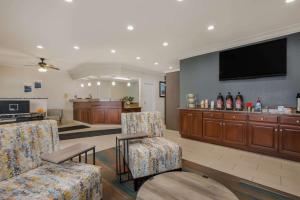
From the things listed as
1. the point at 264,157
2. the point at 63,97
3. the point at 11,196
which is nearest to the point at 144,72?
the point at 63,97

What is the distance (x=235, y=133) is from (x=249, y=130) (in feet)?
1.05

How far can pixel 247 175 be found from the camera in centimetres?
259

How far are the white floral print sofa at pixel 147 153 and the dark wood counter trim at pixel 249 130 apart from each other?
1944 mm

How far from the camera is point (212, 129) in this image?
14.0 ft

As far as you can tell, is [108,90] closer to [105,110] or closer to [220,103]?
[105,110]

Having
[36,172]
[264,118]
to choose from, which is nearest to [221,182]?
[264,118]

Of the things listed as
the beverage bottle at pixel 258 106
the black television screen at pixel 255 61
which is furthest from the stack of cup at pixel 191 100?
the beverage bottle at pixel 258 106

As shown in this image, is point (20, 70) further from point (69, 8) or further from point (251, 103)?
point (251, 103)

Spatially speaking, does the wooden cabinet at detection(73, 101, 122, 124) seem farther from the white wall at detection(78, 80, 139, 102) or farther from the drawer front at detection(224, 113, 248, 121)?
the drawer front at detection(224, 113, 248, 121)

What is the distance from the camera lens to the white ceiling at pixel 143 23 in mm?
2525

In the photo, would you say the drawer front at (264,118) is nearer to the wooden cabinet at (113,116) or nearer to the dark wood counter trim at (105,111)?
the dark wood counter trim at (105,111)

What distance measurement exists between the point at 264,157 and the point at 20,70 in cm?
980

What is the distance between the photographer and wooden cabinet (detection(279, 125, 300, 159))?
3.05 metres

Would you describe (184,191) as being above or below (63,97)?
below
